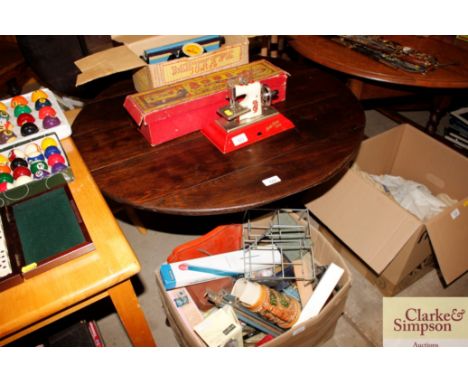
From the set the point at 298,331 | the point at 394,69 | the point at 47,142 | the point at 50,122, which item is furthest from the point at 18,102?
the point at 394,69

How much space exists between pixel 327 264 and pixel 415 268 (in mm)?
427

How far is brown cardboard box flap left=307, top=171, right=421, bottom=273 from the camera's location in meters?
1.42

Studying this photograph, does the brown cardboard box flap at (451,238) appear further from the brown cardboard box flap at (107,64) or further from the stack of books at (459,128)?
the brown cardboard box flap at (107,64)

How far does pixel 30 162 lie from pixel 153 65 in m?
0.51

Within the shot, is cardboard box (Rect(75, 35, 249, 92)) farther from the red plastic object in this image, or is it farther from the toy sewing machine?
the red plastic object

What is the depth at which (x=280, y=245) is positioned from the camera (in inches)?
57.0

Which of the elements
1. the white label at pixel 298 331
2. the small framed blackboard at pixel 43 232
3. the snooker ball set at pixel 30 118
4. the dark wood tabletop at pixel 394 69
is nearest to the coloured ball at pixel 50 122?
the snooker ball set at pixel 30 118

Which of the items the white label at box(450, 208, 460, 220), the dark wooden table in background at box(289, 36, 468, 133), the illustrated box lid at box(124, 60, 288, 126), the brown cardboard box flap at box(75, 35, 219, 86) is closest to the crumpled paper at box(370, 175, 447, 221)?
the white label at box(450, 208, 460, 220)

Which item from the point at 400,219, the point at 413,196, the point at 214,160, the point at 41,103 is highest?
the point at 41,103

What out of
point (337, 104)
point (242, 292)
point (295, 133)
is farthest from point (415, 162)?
point (242, 292)

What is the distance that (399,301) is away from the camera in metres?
1.44

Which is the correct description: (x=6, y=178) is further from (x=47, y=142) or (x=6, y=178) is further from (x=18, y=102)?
(x=18, y=102)

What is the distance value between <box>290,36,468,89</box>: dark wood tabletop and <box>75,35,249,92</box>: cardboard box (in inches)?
19.0
